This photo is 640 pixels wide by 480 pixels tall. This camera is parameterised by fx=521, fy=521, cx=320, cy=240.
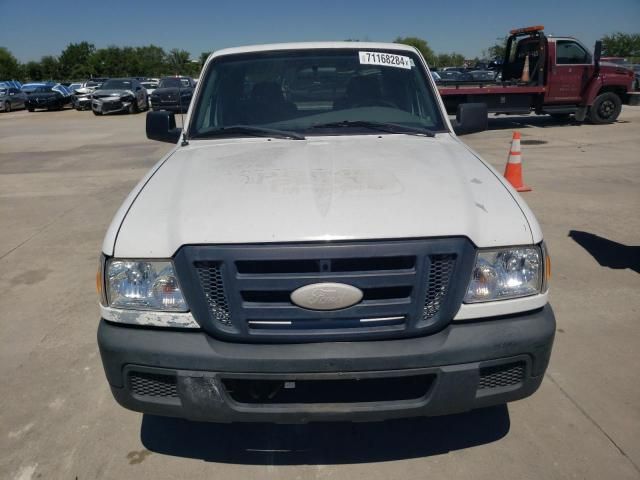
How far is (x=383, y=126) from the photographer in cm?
329

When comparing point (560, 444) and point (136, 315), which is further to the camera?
point (560, 444)

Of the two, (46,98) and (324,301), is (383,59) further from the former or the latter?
(46,98)

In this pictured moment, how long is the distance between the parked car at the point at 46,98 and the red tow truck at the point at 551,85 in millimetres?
22982

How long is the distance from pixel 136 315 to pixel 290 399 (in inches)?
28.0

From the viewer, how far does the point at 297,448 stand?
8.30 feet

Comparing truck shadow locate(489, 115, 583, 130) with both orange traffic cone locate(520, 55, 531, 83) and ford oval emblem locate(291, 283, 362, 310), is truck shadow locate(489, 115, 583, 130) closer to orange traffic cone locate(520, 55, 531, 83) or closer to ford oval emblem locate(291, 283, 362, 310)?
orange traffic cone locate(520, 55, 531, 83)

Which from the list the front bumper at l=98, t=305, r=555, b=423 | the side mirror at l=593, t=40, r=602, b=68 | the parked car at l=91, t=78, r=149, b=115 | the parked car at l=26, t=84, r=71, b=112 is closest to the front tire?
the side mirror at l=593, t=40, r=602, b=68

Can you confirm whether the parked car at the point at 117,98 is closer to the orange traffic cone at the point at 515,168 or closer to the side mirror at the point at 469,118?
the orange traffic cone at the point at 515,168

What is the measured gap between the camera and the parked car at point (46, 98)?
28.1m

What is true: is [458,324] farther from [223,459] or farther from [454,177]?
[223,459]

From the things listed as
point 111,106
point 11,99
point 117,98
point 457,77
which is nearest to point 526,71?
point 457,77

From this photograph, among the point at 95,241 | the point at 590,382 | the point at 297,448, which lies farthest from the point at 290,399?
the point at 95,241

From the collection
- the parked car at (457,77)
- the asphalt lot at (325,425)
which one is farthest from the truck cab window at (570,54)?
the asphalt lot at (325,425)

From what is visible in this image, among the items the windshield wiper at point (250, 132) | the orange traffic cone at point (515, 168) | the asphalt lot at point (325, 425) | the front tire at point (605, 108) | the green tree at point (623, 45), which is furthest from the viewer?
the green tree at point (623, 45)
